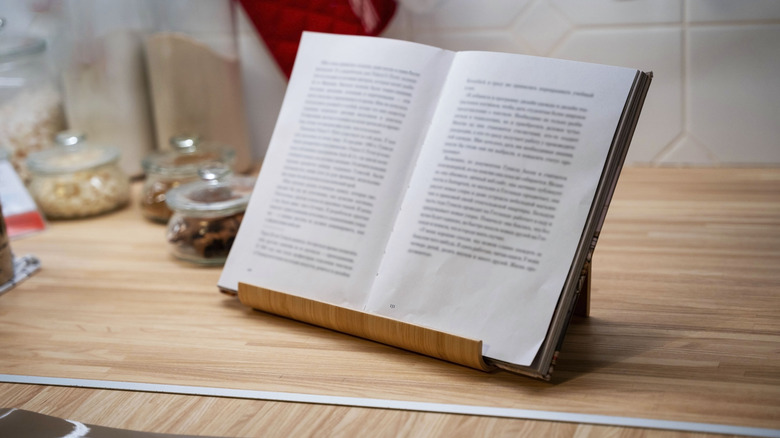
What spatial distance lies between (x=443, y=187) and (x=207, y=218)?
0.40m

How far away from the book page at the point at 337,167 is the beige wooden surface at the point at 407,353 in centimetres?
6

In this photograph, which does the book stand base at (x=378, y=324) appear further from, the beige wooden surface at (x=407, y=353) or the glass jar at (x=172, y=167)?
the glass jar at (x=172, y=167)

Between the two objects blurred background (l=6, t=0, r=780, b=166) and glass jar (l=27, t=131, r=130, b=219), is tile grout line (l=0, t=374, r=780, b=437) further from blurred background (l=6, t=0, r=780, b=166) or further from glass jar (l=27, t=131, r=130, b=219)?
blurred background (l=6, t=0, r=780, b=166)

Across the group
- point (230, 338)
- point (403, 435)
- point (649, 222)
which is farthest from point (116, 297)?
point (649, 222)

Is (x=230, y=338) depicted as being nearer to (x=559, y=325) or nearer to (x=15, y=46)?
(x=559, y=325)

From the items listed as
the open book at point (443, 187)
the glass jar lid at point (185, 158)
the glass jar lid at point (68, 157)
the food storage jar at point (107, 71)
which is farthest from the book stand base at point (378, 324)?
the food storage jar at point (107, 71)

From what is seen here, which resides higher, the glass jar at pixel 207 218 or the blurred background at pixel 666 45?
the blurred background at pixel 666 45

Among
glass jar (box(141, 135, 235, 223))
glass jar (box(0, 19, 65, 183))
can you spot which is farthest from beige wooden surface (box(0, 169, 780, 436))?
glass jar (box(0, 19, 65, 183))

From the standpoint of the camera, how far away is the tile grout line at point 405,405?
61 centimetres

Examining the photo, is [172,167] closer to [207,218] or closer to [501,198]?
[207,218]

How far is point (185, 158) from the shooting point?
3.90 feet

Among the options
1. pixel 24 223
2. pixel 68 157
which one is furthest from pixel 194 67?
pixel 24 223

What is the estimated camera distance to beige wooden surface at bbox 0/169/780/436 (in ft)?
2.14

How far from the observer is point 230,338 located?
81 cm
